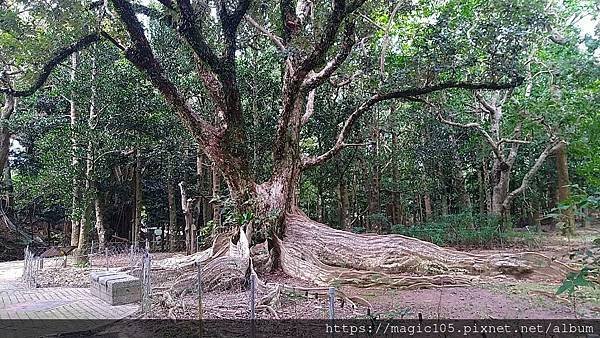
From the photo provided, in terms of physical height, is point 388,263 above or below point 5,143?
below

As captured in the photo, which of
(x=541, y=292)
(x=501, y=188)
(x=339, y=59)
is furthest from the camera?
(x=501, y=188)

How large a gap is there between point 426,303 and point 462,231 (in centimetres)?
770

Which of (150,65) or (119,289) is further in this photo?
(150,65)

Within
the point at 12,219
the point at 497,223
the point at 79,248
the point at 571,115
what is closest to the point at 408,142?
the point at 497,223

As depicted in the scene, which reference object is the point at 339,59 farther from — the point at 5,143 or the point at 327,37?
the point at 5,143

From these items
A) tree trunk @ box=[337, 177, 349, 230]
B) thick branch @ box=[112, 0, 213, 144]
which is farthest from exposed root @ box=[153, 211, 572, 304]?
tree trunk @ box=[337, 177, 349, 230]

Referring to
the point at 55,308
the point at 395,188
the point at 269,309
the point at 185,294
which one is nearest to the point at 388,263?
the point at 269,309

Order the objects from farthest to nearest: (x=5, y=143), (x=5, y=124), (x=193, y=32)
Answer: (x=5, y=143) < (x=5, y=124) < (x=193, y=32)

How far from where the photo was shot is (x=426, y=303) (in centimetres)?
627

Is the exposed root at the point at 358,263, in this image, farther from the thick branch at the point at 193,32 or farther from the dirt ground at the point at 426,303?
the thick branch at the point at 193,32

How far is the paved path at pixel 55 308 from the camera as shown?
5.55 metres

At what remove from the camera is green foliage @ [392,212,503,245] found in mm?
13047

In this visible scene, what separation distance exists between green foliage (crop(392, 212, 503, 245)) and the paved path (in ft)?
31.1

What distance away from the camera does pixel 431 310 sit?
5.82 m
